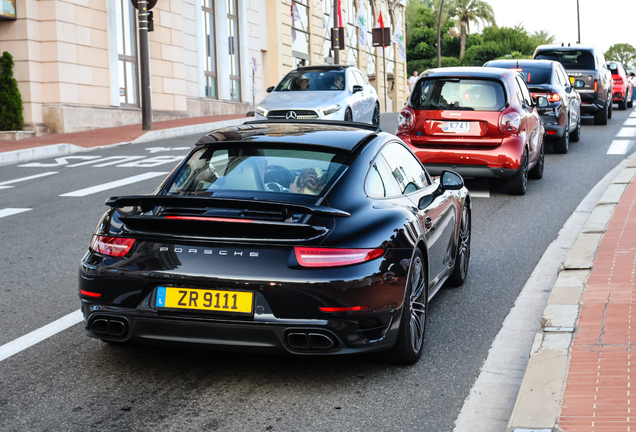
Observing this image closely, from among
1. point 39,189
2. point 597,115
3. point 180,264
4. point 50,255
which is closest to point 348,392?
point 180,264

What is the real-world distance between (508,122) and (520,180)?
2.78 ft

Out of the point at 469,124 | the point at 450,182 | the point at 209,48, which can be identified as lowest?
the point at 450,182

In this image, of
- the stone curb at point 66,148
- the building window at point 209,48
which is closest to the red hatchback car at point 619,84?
the building window at point 209,48

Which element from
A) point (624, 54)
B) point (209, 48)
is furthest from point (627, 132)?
point (624, 54)

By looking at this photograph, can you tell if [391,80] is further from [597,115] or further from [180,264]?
[180,264]

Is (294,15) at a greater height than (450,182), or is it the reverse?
(294,15)

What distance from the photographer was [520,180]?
447 inches

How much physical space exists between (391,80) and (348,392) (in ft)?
194

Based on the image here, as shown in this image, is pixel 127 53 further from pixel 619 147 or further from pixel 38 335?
pixel 38 335

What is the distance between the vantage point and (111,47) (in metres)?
24.2

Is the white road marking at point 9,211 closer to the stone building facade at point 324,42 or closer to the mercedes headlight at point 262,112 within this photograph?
the mercedes headlight at point 262,112

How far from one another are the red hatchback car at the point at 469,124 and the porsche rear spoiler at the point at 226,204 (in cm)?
704

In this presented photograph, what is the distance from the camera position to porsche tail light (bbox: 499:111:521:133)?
36.1 ft

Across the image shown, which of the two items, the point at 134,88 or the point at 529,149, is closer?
the point at 529,149
